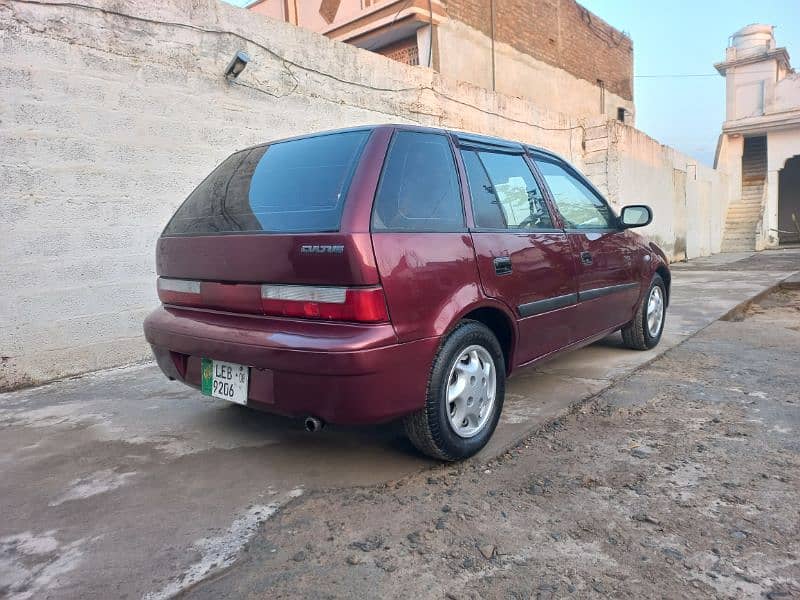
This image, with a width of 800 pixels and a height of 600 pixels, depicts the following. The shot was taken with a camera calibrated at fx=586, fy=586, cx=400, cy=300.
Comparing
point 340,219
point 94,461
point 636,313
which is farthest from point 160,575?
point 636,313

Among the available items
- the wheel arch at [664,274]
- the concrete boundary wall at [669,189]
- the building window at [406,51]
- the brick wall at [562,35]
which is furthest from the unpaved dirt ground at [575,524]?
the brick wall at [562,35]

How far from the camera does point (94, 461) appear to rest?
3.02m

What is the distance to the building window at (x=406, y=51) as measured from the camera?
12.4 m

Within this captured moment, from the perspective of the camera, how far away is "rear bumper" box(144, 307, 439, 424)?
2357 mm

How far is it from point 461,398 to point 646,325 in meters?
2.79

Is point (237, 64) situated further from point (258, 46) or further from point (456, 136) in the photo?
point (456, 136)

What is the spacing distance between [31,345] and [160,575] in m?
3.04

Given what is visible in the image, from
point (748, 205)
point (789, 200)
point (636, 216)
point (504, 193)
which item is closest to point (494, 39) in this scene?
point (636, 216)

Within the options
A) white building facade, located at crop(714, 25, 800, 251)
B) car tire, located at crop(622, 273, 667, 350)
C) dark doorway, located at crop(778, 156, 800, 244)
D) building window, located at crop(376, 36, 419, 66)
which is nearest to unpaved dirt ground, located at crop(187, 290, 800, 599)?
car tire, located at crop(622, 273, 667, 350)

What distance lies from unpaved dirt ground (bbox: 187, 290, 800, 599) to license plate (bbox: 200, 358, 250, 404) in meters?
0.57

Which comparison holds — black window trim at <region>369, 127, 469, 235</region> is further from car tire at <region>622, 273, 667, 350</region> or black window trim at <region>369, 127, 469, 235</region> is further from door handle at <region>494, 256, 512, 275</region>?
car tire at <region>622, 273, 667, 350</region>

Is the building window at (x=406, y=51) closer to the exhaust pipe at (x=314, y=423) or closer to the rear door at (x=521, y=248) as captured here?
the rear door at (x=521, y=248)

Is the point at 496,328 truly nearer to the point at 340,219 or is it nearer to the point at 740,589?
the point at 340,219

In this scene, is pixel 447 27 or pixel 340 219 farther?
pixel 447 27
